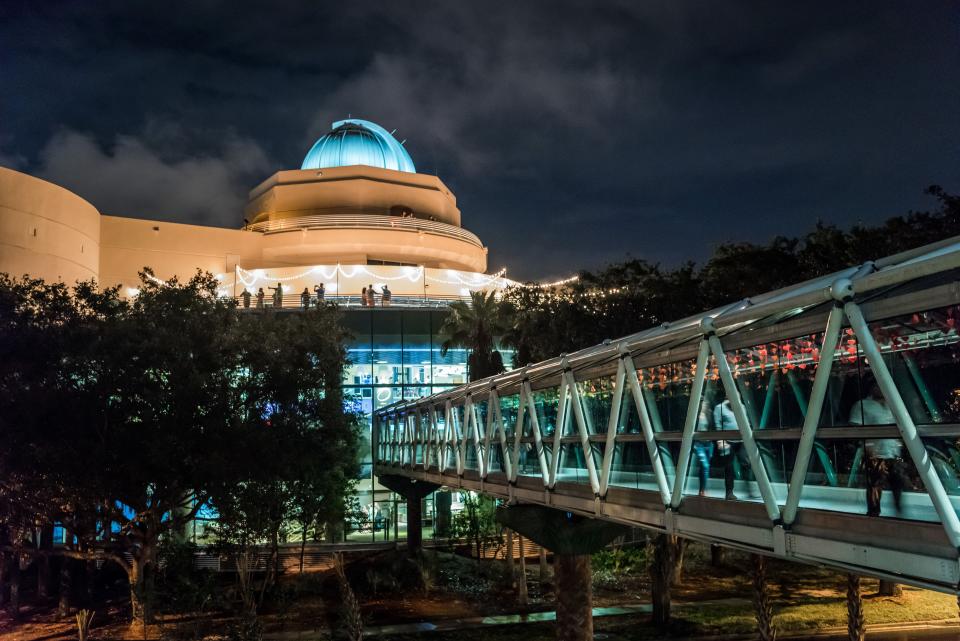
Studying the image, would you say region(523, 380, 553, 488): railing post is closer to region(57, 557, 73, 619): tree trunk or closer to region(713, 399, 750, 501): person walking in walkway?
region(713, 399, 750, 501): person walking in walkway

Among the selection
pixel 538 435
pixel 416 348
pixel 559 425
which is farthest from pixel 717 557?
pixel 559 425

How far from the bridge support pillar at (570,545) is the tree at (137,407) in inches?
474

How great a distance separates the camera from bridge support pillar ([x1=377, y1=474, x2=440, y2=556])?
3628 centimetres

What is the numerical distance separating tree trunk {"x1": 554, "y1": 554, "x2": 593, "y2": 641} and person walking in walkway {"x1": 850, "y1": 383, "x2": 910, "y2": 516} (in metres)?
11.8

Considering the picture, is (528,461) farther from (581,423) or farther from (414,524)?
(414,524)

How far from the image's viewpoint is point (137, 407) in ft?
87.2

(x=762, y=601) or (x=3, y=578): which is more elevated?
(x=762, y=601)

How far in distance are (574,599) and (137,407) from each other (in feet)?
51.9

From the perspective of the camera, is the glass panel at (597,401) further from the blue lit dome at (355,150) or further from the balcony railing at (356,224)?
the blue lit dome at (355,150)

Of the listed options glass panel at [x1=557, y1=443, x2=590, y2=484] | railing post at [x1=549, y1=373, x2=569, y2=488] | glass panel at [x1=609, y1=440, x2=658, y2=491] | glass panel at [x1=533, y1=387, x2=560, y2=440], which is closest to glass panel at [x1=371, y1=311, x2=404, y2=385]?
glass panel at [x1=533, y1=387, x2=560, y2=440]

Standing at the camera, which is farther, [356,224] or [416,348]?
[356,224]

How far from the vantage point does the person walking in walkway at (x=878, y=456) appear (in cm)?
659

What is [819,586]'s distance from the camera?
3200cm

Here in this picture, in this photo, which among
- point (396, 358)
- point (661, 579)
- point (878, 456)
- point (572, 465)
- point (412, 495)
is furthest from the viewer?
point (396, 358)
